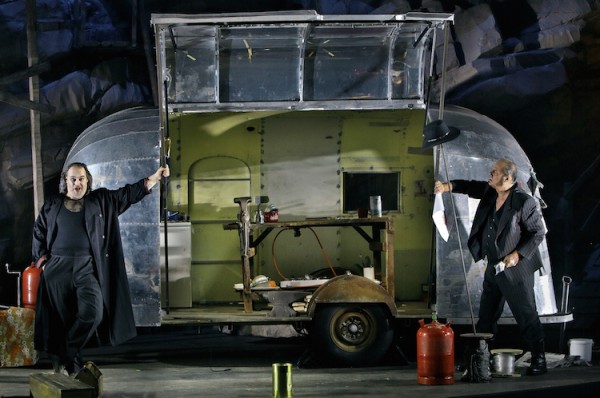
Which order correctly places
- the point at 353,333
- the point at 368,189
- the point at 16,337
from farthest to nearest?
the point at 368,189
the point at 16,337
the point at 353,333

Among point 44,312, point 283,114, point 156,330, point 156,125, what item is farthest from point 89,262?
point 156,330

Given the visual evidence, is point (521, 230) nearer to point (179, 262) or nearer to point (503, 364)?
point (503, 364)

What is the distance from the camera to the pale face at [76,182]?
9.71 metres

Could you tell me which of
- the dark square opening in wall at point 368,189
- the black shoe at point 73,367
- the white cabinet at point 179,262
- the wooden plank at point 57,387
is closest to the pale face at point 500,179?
the dark square opening in wall at point 368,189

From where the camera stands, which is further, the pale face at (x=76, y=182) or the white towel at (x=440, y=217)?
the white towel at (x=440, y=217)

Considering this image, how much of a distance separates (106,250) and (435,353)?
3.03 metres

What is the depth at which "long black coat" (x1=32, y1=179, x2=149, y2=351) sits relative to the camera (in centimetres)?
962

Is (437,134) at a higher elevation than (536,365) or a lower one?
higher

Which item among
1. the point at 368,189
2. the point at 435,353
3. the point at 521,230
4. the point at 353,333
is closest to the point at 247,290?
the point at 353,333

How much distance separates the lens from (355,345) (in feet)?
35.4

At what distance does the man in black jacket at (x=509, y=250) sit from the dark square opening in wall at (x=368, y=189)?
1.98 metres

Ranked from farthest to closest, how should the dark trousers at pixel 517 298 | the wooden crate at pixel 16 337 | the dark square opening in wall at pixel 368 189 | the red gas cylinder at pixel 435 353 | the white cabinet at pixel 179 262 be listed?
the dark square opening in wall at pixel 368 189, the white cabinet at pixel 179 262, the wooden crate at pixel 16 337, the dark trousers at pixel 517 298, the red gas cylinder at pixel 435 353

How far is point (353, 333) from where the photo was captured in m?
10.8

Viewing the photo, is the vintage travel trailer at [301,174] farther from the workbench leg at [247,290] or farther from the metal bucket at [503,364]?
the metal bucket at [503,364]
